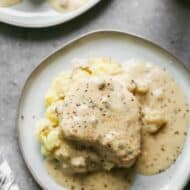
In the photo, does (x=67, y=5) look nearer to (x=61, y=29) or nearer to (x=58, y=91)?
(x=61, y=29)

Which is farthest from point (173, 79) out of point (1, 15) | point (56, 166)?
point (1, 15)

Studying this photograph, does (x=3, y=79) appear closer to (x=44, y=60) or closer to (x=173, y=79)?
(x=44, y=60)

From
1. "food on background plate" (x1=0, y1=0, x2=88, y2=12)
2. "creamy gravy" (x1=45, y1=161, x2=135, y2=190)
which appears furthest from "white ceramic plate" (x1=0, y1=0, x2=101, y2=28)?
"creamy gravy" (x1=45, y1=161, x2=135, y2=190)

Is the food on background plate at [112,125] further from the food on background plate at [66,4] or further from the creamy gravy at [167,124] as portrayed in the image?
the food on background plate at [66,4]

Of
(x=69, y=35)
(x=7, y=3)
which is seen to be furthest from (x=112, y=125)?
(x=7, y=3)

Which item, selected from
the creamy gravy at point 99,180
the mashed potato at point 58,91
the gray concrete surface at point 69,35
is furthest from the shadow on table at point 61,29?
the creamy gravy at point 99,180
